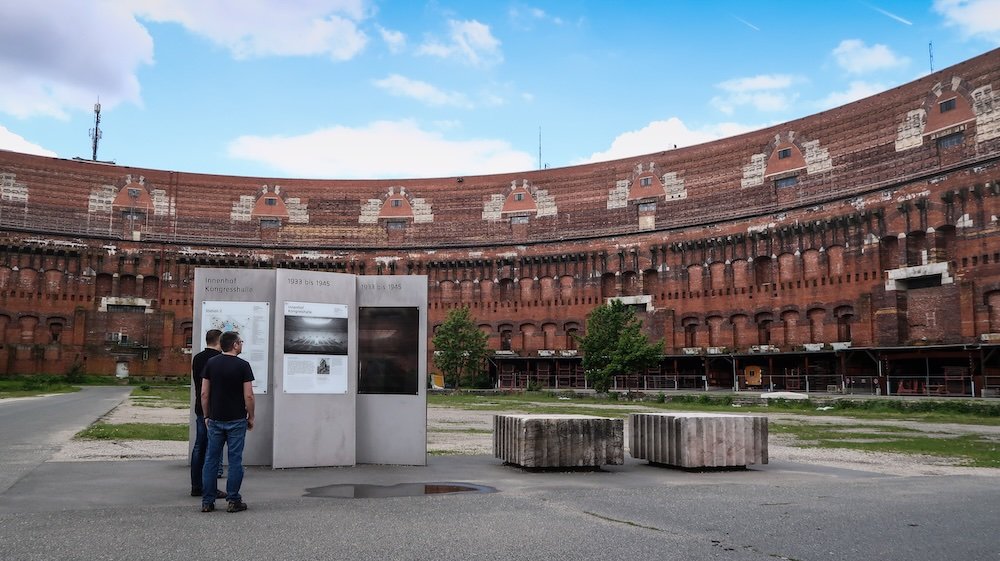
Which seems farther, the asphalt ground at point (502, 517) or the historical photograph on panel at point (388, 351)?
the historical photograph on panel at point (388, 351)

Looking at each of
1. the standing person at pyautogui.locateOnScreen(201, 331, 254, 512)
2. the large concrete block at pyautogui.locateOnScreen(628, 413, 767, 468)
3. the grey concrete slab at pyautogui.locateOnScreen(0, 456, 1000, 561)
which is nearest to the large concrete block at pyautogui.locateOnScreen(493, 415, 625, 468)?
the grey concrete slab at pyautogui.locateOnScreen(0, 456, 1000, 561)

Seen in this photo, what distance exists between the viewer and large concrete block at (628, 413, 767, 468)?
473 inches

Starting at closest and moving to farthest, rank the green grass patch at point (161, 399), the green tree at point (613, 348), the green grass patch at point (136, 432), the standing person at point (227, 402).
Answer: the standing person at point (227, 402) → the green grass patch at point (136, 432) → the green grass patch at point (161, 399) → the green tree at point (613, 348)

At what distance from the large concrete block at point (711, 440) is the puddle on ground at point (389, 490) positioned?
362cm

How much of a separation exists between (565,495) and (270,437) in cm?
497

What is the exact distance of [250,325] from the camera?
11.8m

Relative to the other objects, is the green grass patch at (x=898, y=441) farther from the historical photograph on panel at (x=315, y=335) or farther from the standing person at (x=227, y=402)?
the standing person at (x=227, y=402)

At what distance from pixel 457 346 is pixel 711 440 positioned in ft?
150

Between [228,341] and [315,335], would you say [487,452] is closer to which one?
[315,335]

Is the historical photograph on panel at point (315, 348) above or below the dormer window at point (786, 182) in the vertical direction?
below

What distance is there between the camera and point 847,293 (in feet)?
160

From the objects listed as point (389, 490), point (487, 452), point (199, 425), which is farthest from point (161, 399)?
point (389, 490)

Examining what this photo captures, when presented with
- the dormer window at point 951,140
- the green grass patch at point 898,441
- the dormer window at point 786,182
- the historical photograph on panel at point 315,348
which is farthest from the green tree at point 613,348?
the historical photograph on panel at point 315,348

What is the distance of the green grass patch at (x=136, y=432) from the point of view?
1611cm
